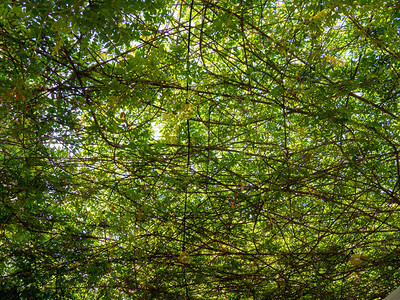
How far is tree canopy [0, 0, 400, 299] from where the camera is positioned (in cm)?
192

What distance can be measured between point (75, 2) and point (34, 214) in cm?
233

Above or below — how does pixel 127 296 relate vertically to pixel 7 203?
below

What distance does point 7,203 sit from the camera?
8.79 feet

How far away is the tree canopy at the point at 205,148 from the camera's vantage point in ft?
6.31

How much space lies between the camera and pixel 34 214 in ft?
9.71

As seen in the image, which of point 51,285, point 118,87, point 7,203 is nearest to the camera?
point 118,87

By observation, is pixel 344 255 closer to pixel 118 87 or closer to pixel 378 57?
pixel 378 57

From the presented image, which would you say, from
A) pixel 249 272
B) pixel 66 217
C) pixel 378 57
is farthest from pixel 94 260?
→ pixel 378 57

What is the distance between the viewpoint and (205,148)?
89.6 inches

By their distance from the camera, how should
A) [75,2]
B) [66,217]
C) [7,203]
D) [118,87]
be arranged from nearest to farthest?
[75,2] < [118,87] < [7,203] < [66,217]

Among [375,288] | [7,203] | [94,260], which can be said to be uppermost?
[7,203]

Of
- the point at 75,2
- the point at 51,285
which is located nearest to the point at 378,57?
the point at 75,2

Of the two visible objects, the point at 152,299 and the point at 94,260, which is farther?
the point at 152,299

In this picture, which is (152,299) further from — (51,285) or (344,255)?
(344,255)
